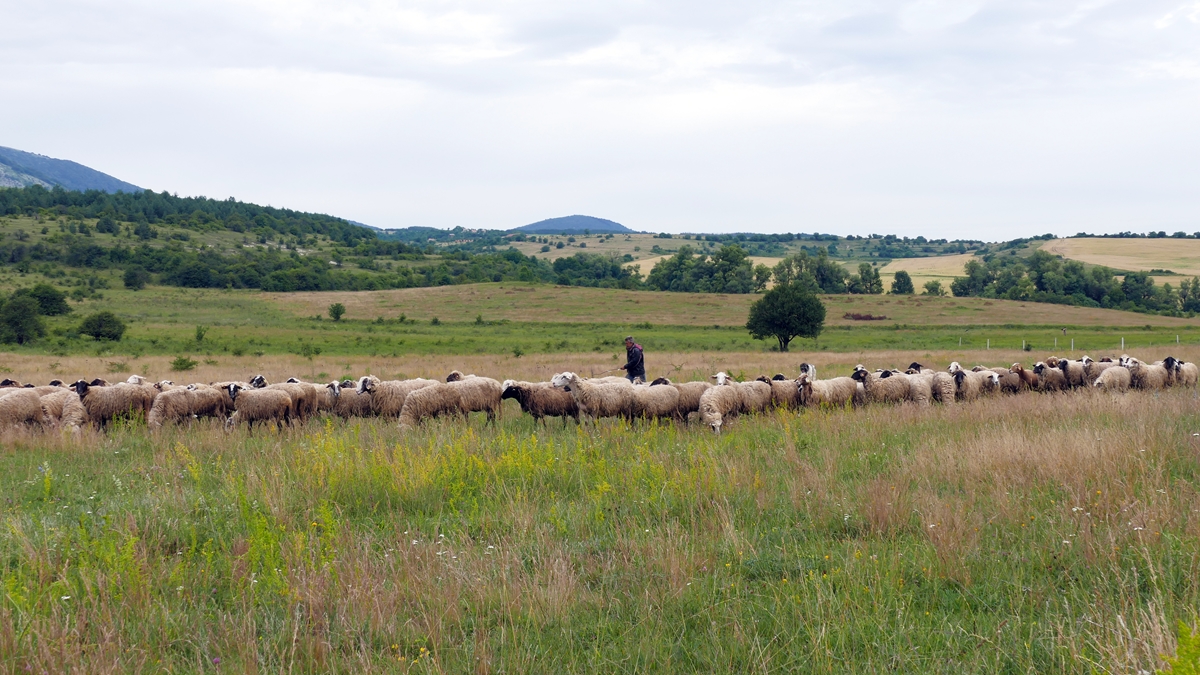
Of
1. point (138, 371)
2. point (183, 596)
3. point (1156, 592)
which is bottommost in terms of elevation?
point (138, 371)

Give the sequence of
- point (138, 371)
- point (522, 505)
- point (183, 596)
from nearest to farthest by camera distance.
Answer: point (183, 596), point (522, 505), point (138, 371)

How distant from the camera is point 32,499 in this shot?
832 cm

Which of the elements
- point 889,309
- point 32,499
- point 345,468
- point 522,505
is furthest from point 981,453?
point 889,309

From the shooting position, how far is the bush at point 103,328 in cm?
4684

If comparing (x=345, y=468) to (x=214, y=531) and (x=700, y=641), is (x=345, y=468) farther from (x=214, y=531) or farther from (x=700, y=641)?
(x=700, y=641)

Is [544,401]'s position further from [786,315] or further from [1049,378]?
A: [786,315]

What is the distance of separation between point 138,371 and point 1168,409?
3389 cm

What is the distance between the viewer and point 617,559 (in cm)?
588

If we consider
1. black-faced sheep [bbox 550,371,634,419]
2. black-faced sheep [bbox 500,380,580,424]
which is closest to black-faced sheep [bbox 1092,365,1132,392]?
black-faced sheep [bbox 550,371,634,419]

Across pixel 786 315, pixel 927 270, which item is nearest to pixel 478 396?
pixel 786 315

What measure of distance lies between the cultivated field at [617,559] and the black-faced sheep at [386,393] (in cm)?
604

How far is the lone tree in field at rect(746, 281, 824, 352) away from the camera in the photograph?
166 ft

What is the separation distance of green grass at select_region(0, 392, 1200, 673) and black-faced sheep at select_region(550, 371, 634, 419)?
500 centimetres

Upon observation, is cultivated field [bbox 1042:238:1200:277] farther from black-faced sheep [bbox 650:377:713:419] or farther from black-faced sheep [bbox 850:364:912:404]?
black-faced sheep [bbox 650:377:713:419]
